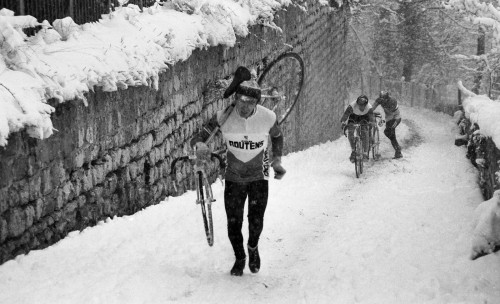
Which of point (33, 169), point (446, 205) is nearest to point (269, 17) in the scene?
point (446, 205)

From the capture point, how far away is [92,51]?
20.0 feet

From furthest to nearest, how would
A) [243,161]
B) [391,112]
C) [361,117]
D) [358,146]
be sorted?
[391,112]
[361,117]
[358,146]
[243,161]

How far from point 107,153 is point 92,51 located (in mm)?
1134

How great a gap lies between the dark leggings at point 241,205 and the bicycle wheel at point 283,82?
572 cm

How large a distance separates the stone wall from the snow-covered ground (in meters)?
0.22

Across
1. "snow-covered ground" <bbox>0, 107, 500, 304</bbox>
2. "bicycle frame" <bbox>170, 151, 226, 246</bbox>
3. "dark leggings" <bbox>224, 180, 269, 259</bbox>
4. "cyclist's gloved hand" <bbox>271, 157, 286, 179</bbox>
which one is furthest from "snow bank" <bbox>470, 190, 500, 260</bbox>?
"bicycle frame" <bbox>170, 151, 226, 246</bbox>

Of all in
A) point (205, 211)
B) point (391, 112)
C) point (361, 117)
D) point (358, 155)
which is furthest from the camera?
point (391, 112)

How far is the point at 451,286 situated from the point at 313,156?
8215 mm

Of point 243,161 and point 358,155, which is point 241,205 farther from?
point 358,155

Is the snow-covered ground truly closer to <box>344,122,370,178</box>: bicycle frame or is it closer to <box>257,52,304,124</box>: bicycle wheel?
<box>344,122,370,178</box>: bicycle frame

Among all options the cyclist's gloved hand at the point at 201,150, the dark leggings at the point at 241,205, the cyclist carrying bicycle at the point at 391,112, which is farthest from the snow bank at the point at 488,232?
the cyclist carrying bicycle at the point at 391,112

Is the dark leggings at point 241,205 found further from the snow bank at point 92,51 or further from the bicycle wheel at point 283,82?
the bicycle wheel at point 283,82

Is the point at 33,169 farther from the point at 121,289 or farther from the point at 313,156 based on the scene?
the point at 313,156

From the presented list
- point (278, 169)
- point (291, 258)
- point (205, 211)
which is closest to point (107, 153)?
point (205, 211)
